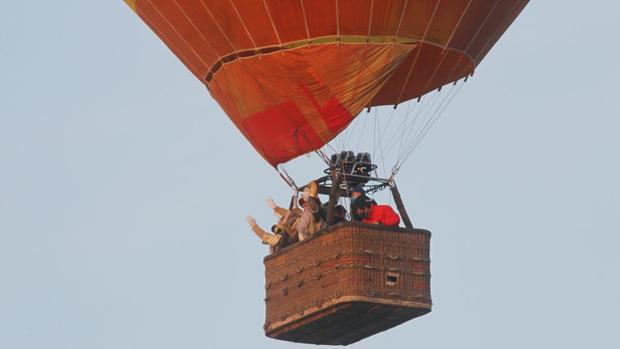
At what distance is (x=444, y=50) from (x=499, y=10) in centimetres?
91

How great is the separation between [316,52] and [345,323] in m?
3.42

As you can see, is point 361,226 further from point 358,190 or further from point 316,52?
point 316,52

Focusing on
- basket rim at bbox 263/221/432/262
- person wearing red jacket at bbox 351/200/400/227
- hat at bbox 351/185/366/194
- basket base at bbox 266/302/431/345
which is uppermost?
hat at bbox 351/185/366/194

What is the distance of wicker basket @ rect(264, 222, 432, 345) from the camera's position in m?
39.8

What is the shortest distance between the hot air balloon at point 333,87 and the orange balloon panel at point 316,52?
0.5 inches

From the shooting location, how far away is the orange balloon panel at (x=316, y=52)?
40.2 metres

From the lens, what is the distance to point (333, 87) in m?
40.5

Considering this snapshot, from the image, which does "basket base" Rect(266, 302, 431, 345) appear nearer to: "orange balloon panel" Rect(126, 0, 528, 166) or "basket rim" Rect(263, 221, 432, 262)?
"basket rim" Rect(263, 221, 432, 262)

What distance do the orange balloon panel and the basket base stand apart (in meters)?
2.27

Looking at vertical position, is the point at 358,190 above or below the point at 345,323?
above

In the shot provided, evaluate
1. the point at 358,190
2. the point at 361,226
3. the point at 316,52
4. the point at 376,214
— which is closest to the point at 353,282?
the point at 361,226

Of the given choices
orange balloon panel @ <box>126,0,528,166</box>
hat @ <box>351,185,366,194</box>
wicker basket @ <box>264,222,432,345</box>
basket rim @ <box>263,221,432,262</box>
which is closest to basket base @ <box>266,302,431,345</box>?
wicker basket @ <box>264,222,432,345</box>

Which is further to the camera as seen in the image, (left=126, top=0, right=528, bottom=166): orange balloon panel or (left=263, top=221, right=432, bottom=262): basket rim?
(left=126, top=0, right=528, bottom=166): orange balloon panel

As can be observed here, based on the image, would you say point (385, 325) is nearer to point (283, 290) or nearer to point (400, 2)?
point (283, 290)
